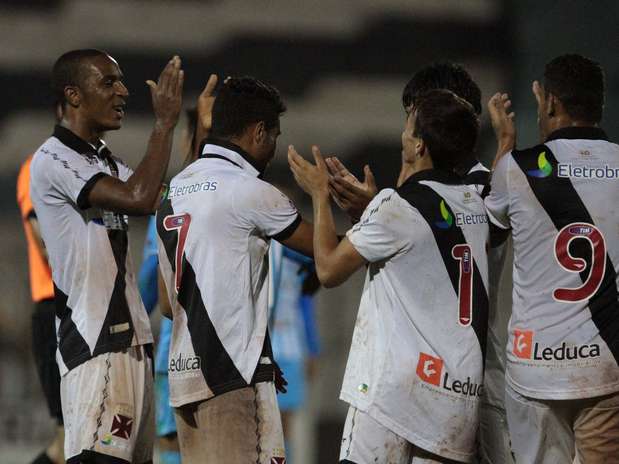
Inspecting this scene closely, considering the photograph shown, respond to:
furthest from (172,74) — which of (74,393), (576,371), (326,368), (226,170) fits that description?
(326,368)

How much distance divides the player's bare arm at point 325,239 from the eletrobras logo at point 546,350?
27.3 inches

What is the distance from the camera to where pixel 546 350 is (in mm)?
3977

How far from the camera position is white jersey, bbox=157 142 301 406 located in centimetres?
385

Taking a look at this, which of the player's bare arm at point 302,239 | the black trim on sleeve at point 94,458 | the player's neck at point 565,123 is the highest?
the player's neck at point 565,123

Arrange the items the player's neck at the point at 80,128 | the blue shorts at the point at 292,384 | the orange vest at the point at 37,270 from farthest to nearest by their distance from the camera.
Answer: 1. the blue shorts at the point at 292,384
2. the orange vest at the point at 37,270
3. the player's neck at the point at 80,128

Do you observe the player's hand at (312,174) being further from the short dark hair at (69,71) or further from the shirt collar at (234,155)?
the short dark hair at (69,71)

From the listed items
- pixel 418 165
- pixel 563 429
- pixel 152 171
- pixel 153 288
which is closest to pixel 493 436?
pixel 563 429

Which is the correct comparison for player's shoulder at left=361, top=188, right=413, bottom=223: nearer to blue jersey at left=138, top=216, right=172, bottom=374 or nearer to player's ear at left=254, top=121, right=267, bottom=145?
player's ear at left=254, top=121, right=267, bottom=145

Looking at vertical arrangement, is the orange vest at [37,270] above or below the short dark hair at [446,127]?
below

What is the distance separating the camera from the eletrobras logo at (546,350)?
12.9ft

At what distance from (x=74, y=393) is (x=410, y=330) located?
1.30m

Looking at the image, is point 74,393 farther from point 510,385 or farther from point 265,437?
point 510,385

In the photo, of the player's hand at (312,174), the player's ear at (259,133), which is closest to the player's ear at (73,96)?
the player's ear at (259,133)

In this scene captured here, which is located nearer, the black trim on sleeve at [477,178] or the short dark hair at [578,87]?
the short dark hair at [578,87]
